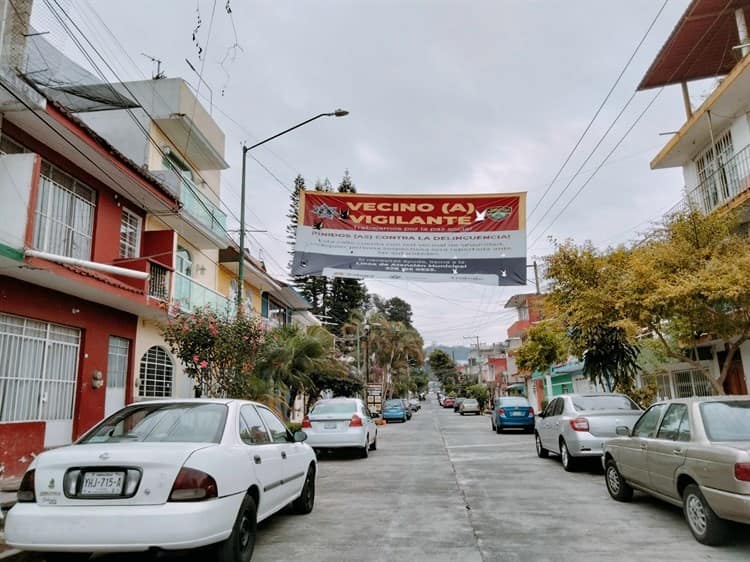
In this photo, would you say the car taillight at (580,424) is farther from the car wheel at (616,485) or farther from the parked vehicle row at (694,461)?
the car wheel at (616,485)

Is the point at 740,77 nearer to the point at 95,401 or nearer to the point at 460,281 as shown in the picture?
the point at 460,281

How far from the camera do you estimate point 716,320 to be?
11.2 metres

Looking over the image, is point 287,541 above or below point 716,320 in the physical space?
below

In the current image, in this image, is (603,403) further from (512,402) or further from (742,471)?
(512,402)

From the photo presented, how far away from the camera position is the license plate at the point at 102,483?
4320 millimetres

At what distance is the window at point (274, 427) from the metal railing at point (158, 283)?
27.0 ft

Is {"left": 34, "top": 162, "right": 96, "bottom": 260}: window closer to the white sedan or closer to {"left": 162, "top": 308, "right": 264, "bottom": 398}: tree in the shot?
{"left": 162, "top": 308, "right": 264, "bottom": 398}: tree

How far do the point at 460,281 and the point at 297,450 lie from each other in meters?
5.67

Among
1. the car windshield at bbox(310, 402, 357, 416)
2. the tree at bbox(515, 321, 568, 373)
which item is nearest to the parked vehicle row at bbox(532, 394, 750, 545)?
the car windshield at bbox(310, 402, 357, 416)

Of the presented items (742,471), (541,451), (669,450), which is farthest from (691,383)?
(742,471)

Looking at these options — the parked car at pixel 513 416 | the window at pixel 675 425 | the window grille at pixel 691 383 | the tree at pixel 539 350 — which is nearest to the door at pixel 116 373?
the window at pixel 675 425

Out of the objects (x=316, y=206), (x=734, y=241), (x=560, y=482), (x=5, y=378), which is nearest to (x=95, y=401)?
(x=5, y=378)

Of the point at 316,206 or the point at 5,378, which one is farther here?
the point at 316,206

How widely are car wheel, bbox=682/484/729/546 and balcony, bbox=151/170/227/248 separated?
43.2ft
